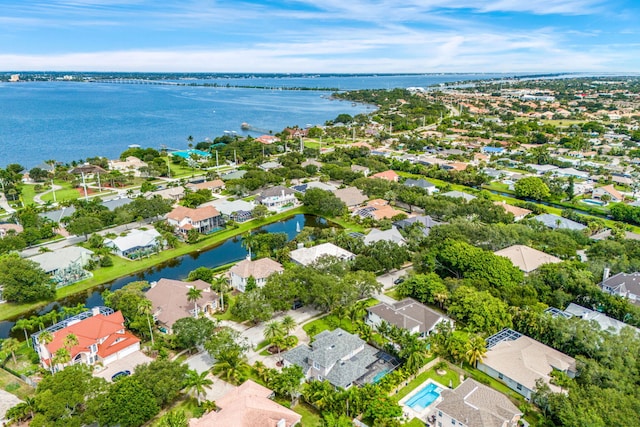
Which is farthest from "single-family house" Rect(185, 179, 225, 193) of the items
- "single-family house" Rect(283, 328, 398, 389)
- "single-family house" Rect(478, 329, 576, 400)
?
"single-family house" Rect(478, 329, 576, 400)

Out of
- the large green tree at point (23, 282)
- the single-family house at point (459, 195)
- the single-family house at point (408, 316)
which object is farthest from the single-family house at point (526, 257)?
the large green tree at point (23, 282)

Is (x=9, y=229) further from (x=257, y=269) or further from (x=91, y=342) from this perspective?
(x=257, y=269)

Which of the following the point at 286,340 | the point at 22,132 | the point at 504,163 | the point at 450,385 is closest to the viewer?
the point at 450,385

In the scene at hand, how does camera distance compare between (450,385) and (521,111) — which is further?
(521,111)

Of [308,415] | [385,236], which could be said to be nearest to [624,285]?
[385,236]

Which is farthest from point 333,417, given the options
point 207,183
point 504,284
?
point 207,183

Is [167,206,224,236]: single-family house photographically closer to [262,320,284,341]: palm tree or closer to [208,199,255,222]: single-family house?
[208,199,255,222]: single-family house

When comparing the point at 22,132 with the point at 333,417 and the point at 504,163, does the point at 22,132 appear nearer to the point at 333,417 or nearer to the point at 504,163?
the point at 504,163
